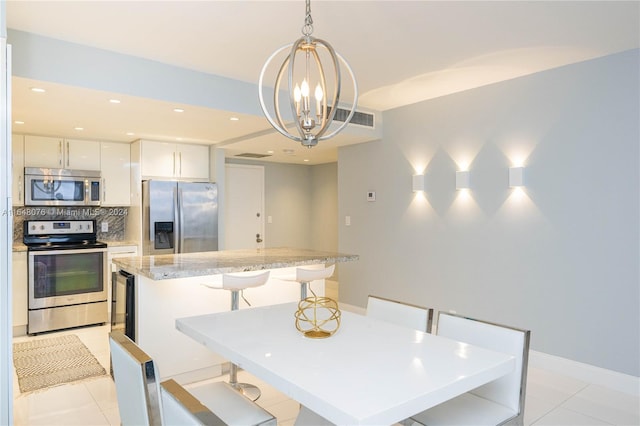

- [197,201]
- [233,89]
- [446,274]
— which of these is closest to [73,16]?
[233,89]

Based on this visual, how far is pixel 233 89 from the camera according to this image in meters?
3.78

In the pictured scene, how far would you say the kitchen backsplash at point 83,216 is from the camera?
4887 mm

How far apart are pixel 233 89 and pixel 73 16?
142 centimetres

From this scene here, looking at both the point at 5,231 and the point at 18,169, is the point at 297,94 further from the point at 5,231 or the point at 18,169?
the point at 18,169

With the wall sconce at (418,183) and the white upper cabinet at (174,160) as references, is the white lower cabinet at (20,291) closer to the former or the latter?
the white upper cabinet at (174,160)

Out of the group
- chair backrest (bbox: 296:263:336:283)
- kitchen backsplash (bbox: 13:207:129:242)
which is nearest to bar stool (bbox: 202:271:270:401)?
chair backrest (bbox: 296:263:336:283)

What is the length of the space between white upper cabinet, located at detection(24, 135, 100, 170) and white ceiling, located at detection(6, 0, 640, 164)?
2.52 feet

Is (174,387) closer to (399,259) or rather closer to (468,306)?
(468,306)

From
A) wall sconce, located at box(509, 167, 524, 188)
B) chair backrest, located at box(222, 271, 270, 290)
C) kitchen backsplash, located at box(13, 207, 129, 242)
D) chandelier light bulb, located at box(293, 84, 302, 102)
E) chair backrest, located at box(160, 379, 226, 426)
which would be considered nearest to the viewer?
chair backrest, located at box(160, 379, 226, 426)

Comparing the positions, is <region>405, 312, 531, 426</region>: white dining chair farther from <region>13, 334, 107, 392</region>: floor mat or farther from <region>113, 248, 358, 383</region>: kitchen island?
<region>13, 334, 107, 392</region>: floor mat

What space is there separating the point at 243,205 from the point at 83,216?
2.40 meters

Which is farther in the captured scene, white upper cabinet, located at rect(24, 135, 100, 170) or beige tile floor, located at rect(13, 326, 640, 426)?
white upper cabinet, located at rect(24, 135, 100, 170)

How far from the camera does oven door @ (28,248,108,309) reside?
442 centimetres

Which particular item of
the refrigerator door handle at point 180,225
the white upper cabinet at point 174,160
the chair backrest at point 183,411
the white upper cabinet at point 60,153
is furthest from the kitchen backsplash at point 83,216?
the chair backrest at point 183,411
